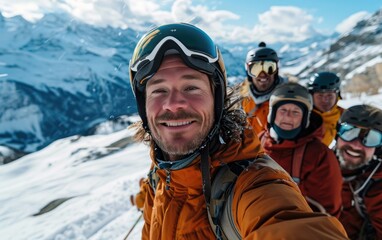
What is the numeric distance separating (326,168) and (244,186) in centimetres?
192

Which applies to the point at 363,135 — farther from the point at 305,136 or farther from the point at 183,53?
the point at 183,53

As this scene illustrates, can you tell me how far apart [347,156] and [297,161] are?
75 centimetres

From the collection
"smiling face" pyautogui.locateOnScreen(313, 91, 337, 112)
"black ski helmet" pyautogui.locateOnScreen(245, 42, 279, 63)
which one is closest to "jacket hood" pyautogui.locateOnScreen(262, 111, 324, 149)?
"smiling face" pyautogui.locateOnScreen(313, 91, 337, 112)

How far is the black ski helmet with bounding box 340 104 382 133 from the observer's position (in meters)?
3.50

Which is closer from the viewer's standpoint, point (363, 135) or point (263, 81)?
point (363, 135)

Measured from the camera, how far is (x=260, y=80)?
19.7 ft

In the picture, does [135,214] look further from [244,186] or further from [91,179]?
[91,179]

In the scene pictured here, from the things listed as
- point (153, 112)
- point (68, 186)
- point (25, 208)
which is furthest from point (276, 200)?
point (68, 186)

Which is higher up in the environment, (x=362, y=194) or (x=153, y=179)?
(x=153, y=179)

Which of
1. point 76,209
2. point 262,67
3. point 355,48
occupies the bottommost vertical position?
point 76,209

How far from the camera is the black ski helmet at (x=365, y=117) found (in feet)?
11.5

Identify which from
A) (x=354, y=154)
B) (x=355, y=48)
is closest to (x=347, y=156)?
(x=354, y=154)

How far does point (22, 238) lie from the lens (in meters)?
6.06

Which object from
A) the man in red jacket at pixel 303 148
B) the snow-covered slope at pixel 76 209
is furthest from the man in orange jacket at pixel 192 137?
the man in red jacket at pixel 303 148
